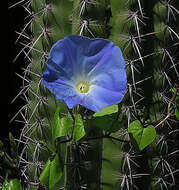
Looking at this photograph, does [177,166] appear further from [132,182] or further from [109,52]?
[109,52]

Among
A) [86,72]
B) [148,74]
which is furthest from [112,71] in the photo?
[148,74]

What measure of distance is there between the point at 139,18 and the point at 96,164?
0.54 m

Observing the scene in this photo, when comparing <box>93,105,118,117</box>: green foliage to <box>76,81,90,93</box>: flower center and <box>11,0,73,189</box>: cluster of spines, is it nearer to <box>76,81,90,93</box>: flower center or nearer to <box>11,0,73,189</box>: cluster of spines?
<box>76,81,90,93</box>: flower center

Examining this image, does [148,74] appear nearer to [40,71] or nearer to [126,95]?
[126,95]

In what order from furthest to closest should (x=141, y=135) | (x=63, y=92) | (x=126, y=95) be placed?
1. (x=126, y=95)
2. (x=141, y=135)
3. (x=63, y=92)

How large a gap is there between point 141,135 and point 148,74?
30cm

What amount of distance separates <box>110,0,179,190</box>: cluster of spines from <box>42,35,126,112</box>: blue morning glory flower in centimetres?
20

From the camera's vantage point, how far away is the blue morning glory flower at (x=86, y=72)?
84 centimetres

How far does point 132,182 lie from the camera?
3.91 feet

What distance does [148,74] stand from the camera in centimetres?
116

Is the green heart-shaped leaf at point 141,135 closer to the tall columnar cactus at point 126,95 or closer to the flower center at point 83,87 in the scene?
the tall columnar cactus at point 126,95

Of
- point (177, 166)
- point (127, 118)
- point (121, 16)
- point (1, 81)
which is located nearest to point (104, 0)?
point (121, 16)

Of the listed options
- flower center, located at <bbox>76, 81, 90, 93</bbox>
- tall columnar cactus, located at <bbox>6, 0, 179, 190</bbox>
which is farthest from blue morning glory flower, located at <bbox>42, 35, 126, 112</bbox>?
tall columnar cactus, located at <bbox>6, 0, 179, 190</bbox>

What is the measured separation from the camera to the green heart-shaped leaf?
3.05ft
